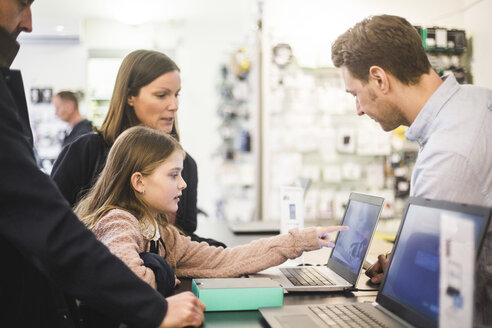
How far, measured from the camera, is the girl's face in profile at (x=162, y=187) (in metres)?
1.62

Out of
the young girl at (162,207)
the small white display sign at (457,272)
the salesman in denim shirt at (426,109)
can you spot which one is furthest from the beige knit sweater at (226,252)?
the small white display sign at (457,272)

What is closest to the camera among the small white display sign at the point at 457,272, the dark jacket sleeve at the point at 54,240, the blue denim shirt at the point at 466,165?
the small white display sign at the point at 457,272

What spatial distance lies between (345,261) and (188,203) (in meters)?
0.94

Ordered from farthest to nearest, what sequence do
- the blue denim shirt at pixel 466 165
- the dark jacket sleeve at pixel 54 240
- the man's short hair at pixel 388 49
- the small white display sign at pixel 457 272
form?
1. the man's short hair at pixel 388 49
2. the blue denim shirt at pixel 466 165
3. the dark jacket sleeve at pixel 54 240
4. the small white display sign at pixel 457 272

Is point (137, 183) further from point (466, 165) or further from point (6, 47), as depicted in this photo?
point (466, 165)

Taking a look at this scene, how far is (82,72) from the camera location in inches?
320

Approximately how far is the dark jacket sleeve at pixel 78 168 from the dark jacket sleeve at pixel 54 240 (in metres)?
0.94

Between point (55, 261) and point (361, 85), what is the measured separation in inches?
47.5

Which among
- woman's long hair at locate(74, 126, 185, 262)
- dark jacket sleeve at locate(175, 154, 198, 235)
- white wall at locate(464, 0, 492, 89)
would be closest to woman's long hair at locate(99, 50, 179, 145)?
dark jacket sleeve at locate(175, 154, 198, 235)

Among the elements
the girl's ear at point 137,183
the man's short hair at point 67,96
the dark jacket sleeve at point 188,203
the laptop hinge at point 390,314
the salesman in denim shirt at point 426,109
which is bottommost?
the laptop hinge at point 390,314

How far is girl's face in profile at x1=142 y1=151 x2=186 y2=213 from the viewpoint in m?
1.62

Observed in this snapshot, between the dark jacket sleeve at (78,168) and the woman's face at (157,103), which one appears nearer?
the dark jacket sleeve at (78,168)

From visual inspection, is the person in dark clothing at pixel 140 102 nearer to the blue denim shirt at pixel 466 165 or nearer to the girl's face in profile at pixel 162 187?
the girl's face in profile at pixel 162 187

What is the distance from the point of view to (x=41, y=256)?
0.97 meters
